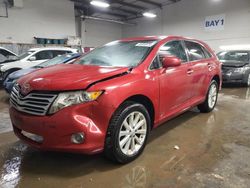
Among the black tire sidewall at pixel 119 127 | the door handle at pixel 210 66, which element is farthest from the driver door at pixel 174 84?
the door handle at pixel 210 66

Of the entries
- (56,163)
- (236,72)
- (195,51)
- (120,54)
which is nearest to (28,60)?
(120,54)

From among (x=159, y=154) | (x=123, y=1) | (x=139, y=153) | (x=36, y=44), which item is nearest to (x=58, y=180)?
(x=139, y=153)

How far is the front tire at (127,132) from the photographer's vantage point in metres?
2.12

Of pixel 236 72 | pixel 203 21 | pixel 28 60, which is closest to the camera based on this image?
pixel 236 72

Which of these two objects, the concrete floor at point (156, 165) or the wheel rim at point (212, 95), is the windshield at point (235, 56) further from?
the concrete floor at point (156, 165)

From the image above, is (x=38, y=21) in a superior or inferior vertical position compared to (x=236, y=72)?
superior

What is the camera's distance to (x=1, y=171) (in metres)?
2.26

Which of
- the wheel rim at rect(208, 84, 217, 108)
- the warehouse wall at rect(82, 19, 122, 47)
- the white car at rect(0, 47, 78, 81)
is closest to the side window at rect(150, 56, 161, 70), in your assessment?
the wheel rim at rect(208, 84, 217, 108)

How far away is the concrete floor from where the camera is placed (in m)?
2.04

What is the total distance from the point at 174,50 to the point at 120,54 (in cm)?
82

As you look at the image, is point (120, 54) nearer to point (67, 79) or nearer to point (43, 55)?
point (67, 79)

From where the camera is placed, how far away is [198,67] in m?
3.47

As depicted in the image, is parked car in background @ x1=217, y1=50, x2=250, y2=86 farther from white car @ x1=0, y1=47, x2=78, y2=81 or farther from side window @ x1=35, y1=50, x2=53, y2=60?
side window @ x1=35, y1=50, x2=53, y2=60

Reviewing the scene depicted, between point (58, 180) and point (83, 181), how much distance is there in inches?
9.5
